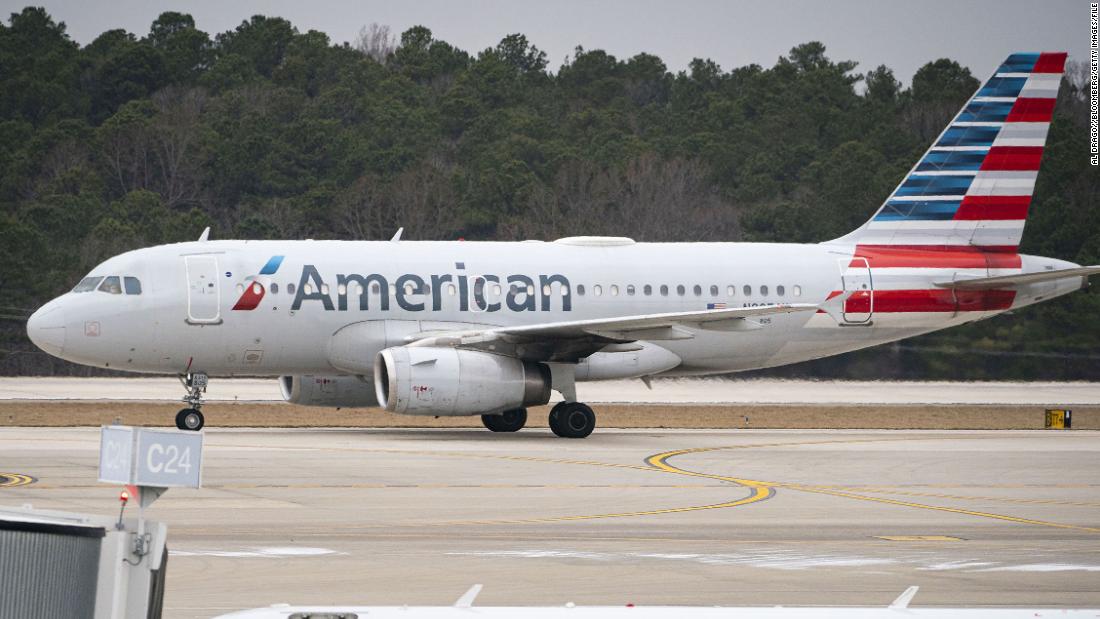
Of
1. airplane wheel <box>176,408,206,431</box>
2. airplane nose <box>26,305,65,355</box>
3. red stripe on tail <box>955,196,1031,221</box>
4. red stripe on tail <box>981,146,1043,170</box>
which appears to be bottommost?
airplane wheel <box>176,408,206,431</box>

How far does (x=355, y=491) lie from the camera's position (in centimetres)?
1938

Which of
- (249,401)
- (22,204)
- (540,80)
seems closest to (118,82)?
(22,204)

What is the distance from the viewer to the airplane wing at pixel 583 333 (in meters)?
27.7

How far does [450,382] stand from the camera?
90.5ft

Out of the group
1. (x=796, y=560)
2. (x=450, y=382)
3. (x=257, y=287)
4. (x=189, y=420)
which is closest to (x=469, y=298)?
(x=450, y=382)

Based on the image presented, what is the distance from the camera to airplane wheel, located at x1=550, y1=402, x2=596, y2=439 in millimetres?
29438

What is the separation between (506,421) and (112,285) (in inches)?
299

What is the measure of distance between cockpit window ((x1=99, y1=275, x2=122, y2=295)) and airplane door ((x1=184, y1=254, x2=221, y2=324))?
1.21m

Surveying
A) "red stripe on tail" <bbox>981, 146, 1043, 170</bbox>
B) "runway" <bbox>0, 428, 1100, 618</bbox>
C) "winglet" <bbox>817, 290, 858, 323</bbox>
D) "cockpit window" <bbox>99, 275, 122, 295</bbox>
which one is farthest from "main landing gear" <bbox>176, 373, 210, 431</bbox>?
"red stripe on tail" <bbox>981, 146, 1043, 170</bbox>

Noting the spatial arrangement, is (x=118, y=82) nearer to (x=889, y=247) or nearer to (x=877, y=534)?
(x=889, y=247)

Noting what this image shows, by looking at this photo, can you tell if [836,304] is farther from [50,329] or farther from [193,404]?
Result: [50,329]

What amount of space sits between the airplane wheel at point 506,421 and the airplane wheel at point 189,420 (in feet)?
18.6

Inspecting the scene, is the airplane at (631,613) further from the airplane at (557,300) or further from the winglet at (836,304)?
the winglet at (836,304)

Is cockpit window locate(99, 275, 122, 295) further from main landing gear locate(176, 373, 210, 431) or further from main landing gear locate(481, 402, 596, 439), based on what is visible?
main landing gear locate(481, 402, 596, 439)
